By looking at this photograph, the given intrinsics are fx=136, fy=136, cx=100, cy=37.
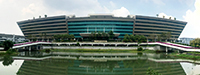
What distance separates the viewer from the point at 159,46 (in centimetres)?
6688

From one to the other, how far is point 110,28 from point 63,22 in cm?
3361

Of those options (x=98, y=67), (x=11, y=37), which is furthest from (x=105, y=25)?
(x=11, y=37)

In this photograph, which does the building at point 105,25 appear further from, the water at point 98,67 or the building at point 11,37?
the water at point 98,67

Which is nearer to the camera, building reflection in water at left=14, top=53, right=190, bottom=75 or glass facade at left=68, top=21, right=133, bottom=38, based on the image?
building reflection in water at left=14, top=53, right=190, bottom=75

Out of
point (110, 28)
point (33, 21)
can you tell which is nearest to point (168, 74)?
point (110, 28)

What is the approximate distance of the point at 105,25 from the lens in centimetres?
9244

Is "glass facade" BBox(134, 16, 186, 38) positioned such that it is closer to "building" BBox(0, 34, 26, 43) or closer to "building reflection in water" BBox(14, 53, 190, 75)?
"building reflection in water" BBox(14, 53, 190, 75)

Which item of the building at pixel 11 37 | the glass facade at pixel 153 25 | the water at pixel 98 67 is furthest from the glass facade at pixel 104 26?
the building at pixel 11 37

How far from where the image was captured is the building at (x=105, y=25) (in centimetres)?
9225

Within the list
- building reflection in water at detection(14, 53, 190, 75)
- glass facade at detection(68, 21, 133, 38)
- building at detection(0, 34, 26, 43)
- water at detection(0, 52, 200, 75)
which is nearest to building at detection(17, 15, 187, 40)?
glass facade at detection(68, 21, 133, 38)

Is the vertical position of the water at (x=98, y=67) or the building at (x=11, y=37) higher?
the building at (x=11, y=37)

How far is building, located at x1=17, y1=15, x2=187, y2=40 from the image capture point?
92250mm

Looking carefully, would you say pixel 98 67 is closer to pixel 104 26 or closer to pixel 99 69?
pixel 99 69

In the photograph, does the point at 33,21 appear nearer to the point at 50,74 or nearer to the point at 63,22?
the point at 63,22
